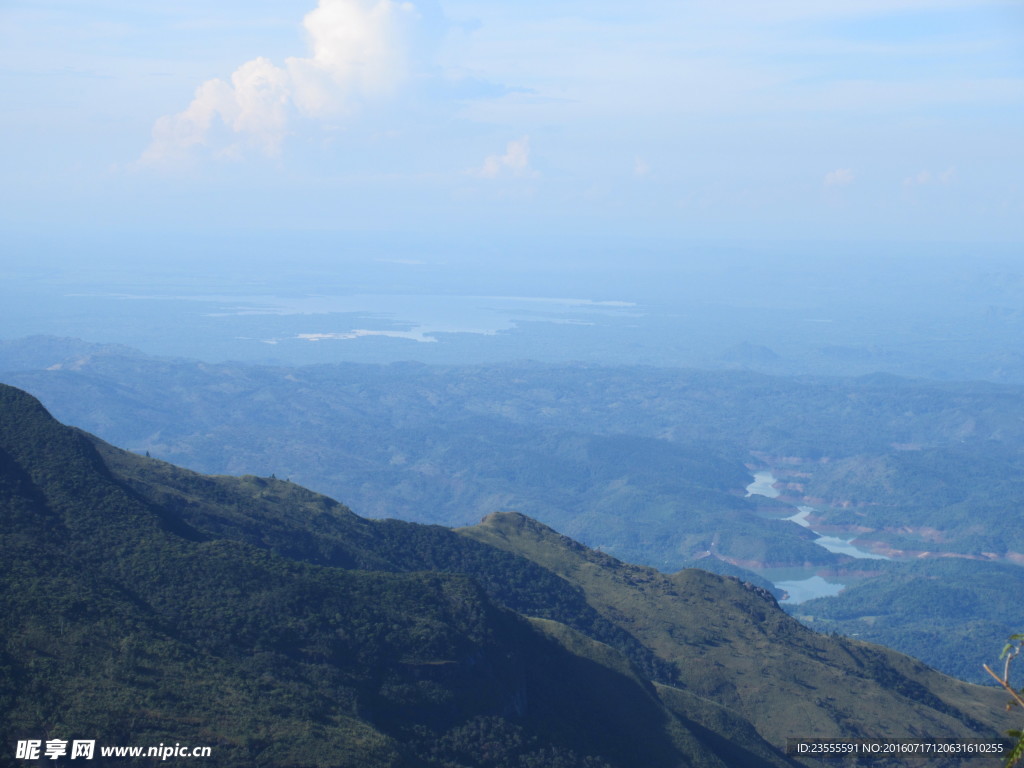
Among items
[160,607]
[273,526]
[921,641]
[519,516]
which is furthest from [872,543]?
Answer: [160,607]

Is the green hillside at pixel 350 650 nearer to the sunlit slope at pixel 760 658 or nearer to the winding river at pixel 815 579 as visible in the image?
the sunlit slope at pixel 760 658

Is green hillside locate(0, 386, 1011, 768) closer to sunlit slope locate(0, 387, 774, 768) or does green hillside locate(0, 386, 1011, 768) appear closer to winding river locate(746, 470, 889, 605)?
sunlit slope locate(0, 387, 774, 768)

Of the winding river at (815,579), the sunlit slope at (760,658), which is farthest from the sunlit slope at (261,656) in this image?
the winding river at (815,579)

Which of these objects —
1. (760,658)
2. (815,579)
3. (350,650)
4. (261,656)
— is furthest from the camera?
(815,579)

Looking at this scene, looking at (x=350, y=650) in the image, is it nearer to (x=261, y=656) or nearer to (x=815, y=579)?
(x=261, y=656)

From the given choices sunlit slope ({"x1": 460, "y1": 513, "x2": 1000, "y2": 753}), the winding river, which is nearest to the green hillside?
sunlit slope ({"x1": 460, "y1": 513, "x2": 1000, "y2": 753})

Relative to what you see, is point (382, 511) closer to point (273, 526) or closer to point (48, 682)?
point (273, 526)

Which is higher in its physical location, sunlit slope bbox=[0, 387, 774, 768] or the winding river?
sunlit slope bbox=[0, 387, 774, 768]

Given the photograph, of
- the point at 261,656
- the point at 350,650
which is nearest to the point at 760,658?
the point at 350,650
